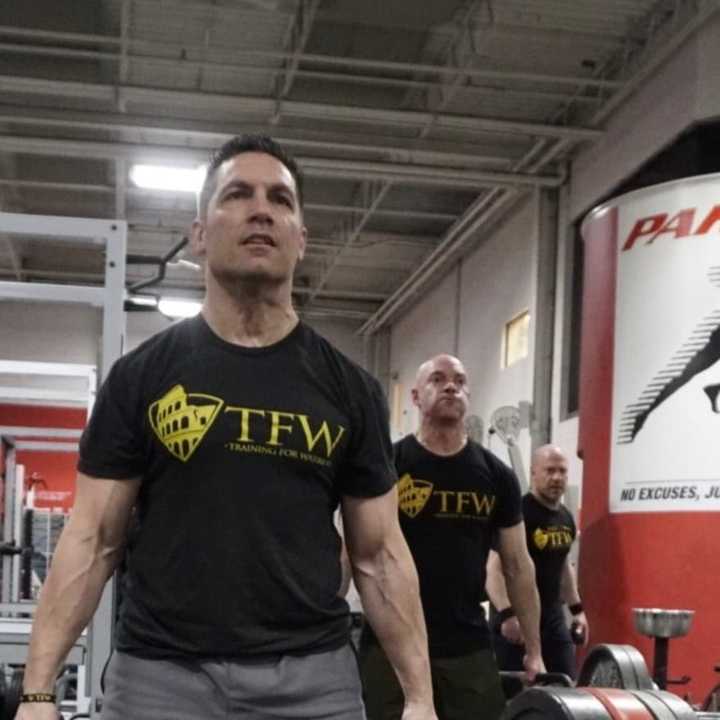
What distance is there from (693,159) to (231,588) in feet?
17.8

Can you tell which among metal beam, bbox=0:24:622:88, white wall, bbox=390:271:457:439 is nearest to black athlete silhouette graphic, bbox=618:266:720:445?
metal beam, bbox=0:24:622:88

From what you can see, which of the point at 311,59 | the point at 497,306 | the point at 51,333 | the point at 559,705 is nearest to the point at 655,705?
the point at 559,705

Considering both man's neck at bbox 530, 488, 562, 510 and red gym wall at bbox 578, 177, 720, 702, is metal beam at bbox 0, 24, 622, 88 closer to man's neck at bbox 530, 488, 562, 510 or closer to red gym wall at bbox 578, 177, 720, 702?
red gym wall at bbox 578, 177, 720, 702

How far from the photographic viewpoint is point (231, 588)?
157 cm

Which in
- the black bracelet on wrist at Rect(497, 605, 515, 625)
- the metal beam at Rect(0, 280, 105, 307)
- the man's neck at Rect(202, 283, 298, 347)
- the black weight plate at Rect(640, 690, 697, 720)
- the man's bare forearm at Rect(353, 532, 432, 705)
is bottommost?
the black bracelet on wrist at Rect(497, 605, 515, 625)

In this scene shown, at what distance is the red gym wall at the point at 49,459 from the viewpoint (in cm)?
995

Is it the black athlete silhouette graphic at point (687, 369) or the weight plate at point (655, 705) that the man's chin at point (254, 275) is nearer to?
the weight plate at point (655, 705)

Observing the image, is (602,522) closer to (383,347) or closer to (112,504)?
(112,504)

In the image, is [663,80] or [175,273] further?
[175,273]

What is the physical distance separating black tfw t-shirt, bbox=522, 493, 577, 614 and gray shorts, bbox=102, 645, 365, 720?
363 cm

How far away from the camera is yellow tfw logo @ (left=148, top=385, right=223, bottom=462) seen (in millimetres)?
1597

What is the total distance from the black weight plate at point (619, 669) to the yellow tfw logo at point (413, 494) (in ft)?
2.49

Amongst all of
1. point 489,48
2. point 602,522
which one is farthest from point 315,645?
point 489,48

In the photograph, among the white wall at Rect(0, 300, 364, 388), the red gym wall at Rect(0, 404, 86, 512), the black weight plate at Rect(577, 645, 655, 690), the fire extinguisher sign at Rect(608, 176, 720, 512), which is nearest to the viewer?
the black weight plate at Rect(577, 645, 655, 690)
